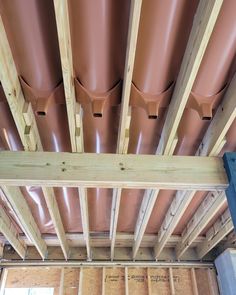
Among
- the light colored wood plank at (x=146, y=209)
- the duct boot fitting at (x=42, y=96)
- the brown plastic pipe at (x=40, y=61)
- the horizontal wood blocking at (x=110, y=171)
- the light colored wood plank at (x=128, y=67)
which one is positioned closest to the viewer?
the light colored wood plank at (x=128, y=67)

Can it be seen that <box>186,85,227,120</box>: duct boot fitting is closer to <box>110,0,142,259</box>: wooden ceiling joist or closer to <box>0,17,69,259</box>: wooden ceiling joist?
<box>110,0,142,259</box>: wooden ceiling joist

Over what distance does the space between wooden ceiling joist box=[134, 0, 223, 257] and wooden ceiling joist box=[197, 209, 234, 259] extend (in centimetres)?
173

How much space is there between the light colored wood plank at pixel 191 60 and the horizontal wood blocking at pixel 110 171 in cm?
18

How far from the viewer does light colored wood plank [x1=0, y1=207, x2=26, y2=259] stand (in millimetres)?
3102

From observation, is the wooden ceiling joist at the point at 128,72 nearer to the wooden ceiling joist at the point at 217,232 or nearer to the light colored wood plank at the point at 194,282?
the wooden ceiling joist at the point at 217,232

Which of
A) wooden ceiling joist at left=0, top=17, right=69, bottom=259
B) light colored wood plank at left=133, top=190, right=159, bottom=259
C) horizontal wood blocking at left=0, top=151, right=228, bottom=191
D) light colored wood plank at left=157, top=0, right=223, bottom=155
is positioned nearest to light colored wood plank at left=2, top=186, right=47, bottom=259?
wooden ceiling joist at left=0, top=17, right=69, bottom=259

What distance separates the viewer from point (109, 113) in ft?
6.21

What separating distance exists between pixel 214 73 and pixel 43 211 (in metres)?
2.38

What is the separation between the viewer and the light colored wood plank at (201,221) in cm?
269

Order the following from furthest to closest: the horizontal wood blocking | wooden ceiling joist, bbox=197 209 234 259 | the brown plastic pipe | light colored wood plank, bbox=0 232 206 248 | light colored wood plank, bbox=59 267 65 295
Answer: light colored wood plank, bbox=59 267 65 295 → light colored wood plank, bbox=0 232 206 248 → wooden ceiling joist, bbox=197 209 234 259 → the horizontal wood blocking → the brown plastic pipe

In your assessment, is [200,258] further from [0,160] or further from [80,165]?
[0,160]

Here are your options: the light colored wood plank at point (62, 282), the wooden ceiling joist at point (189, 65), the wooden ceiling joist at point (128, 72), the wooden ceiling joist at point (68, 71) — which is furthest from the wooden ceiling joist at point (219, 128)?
the light colored wood plank at point (62, 282)

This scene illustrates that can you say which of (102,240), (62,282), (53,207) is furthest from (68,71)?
(62,282)

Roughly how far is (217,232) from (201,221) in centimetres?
58
